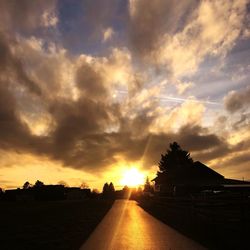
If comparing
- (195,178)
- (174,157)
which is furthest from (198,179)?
(174,157)

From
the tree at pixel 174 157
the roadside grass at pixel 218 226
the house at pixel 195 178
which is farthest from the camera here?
the tree at pixel 174 157

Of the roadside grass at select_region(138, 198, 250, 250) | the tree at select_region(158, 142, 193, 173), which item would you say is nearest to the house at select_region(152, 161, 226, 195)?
the roadside grass at select_region(138, 198, 250, 250)

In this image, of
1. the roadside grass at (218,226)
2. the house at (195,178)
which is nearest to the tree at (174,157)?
the house at (195,178)

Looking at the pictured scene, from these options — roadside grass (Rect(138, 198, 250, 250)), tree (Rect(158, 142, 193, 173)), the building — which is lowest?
roadside grass (Rect(138, 198, 250, 250))

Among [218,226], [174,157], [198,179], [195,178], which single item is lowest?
[218,226]

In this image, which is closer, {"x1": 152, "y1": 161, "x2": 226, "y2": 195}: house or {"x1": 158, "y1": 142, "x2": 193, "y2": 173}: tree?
{"x1": 152, "y1": 161, "x2": 226, "y2": 195}: house

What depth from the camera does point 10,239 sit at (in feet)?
47.8

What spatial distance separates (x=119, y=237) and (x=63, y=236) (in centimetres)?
264

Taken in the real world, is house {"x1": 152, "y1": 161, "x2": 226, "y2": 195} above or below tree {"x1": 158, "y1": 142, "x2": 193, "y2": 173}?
below

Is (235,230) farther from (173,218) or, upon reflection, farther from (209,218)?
(173,218)

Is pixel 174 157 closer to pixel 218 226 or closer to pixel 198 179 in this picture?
pixel 198 179

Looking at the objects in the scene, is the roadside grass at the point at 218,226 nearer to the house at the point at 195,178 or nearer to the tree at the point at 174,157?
the house at the point at 195,178

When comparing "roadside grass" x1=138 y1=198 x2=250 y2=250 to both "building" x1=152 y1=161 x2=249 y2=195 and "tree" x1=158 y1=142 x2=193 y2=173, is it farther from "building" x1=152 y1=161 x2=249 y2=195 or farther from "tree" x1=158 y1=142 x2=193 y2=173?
"tree" x1=158 y1=142 x2=193 y2=173

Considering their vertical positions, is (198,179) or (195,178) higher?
Result: (195,178)
